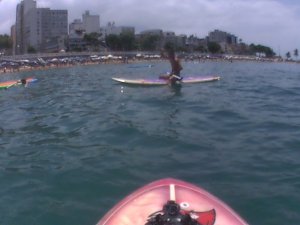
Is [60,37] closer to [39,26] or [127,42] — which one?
[39,26]

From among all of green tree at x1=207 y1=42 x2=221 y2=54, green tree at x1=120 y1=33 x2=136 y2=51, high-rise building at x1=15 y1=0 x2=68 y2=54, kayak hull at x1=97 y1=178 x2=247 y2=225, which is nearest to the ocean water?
kayak hull at x1=97 y1=178 x2=247 y2=225

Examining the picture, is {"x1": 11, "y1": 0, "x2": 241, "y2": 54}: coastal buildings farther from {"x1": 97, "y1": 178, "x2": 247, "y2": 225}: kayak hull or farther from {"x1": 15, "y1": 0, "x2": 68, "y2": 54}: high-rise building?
{"x1": 97, "y1": 178, "x2": 247, "y2": 225}: kayak hull

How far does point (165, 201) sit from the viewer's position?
4953mm

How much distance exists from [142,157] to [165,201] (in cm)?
457

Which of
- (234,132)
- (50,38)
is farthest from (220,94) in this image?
(50,38)

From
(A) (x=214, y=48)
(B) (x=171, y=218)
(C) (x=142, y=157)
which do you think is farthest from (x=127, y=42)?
(B) (x=171, y=218)

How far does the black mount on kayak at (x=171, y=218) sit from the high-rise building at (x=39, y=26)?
183 m

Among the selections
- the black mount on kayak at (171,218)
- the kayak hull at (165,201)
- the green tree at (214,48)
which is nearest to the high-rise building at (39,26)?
the green tree at (214,48)

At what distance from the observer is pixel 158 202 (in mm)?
4949

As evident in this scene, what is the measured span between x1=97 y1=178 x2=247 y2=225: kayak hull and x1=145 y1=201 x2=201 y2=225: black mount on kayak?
12.5 inches

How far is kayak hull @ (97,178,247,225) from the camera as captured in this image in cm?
473

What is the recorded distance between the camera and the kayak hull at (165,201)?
4730 mm

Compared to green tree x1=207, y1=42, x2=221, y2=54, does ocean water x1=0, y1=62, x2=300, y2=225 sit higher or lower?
lower

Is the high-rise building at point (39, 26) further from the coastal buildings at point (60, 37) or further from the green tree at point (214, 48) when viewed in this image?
the green tree at point (214, 48)
